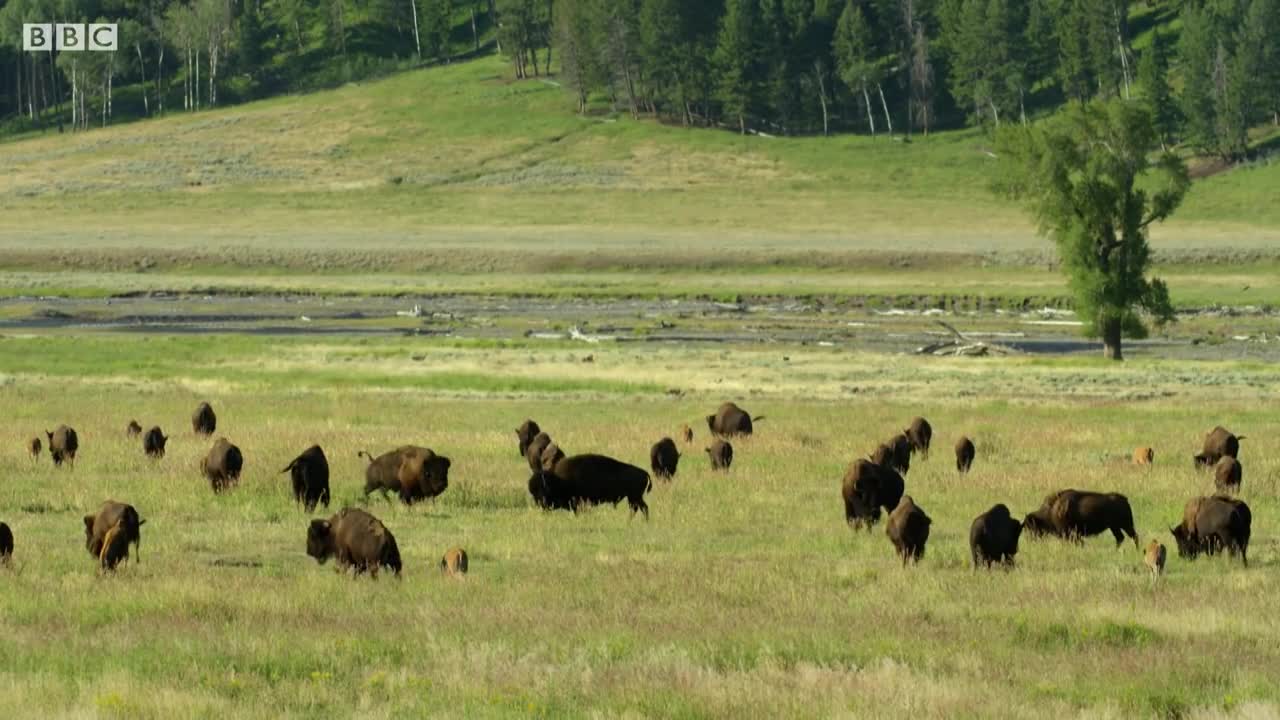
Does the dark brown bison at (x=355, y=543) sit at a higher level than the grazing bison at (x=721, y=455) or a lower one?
higher

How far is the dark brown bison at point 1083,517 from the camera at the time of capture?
18219 millimetres

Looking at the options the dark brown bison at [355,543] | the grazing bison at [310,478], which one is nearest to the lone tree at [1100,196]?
the grazing bison at [310,478]

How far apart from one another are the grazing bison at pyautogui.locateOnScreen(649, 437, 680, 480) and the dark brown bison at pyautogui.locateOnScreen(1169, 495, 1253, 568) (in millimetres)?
8086

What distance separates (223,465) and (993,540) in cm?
1021

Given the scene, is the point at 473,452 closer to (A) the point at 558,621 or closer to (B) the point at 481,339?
(A) the point at 558,621

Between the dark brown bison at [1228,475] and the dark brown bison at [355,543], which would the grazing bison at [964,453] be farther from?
the dark brown bison at [355,543]

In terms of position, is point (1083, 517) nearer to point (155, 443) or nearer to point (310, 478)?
point (310, 478)

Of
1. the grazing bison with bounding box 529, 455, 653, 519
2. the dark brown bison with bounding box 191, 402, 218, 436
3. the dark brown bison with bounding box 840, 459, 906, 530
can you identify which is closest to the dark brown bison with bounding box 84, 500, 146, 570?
the grazing bison with bounding box 529, 455, 653, 519

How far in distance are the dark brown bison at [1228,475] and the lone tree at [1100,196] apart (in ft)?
110

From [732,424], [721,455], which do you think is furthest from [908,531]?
[732,424]

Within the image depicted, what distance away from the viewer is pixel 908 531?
55.8 ft

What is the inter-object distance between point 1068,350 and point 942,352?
5.30 meters

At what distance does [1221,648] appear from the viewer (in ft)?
42.4

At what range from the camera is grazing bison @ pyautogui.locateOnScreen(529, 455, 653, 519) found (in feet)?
67.9
